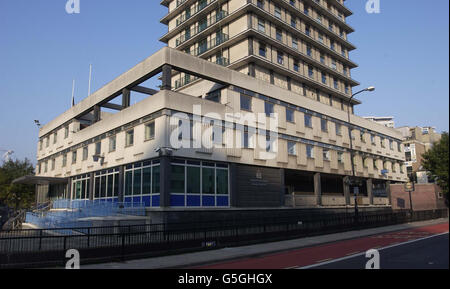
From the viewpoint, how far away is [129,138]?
98.1 ft

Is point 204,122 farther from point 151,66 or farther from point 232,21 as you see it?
point 232,21

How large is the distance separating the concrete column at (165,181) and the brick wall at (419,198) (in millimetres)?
40675

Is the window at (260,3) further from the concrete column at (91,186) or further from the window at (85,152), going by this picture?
the concrete column at (91,186)

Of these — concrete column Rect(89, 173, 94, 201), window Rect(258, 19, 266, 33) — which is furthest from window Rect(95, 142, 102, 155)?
window Rect(258, 19, 266, 33)

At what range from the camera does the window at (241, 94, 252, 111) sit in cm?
A: 3100

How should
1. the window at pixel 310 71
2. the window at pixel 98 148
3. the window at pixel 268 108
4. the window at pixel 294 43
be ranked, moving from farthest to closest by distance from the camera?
the window at pixel 310 71
the window at pixel 294 43
the window at pixel 98 148
the window at pixel 268 108

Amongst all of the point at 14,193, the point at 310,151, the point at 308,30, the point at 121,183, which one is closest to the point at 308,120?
the point at 310,151

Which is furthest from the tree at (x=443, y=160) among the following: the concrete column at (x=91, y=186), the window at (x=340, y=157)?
the window at (x=340, y=157)

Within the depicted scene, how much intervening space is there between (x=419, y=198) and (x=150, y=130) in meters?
45.3

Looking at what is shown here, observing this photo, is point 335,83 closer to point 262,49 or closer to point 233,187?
point 262,49

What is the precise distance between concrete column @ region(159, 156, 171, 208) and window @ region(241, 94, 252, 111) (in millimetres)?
9641

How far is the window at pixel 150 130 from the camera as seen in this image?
1052 inches
